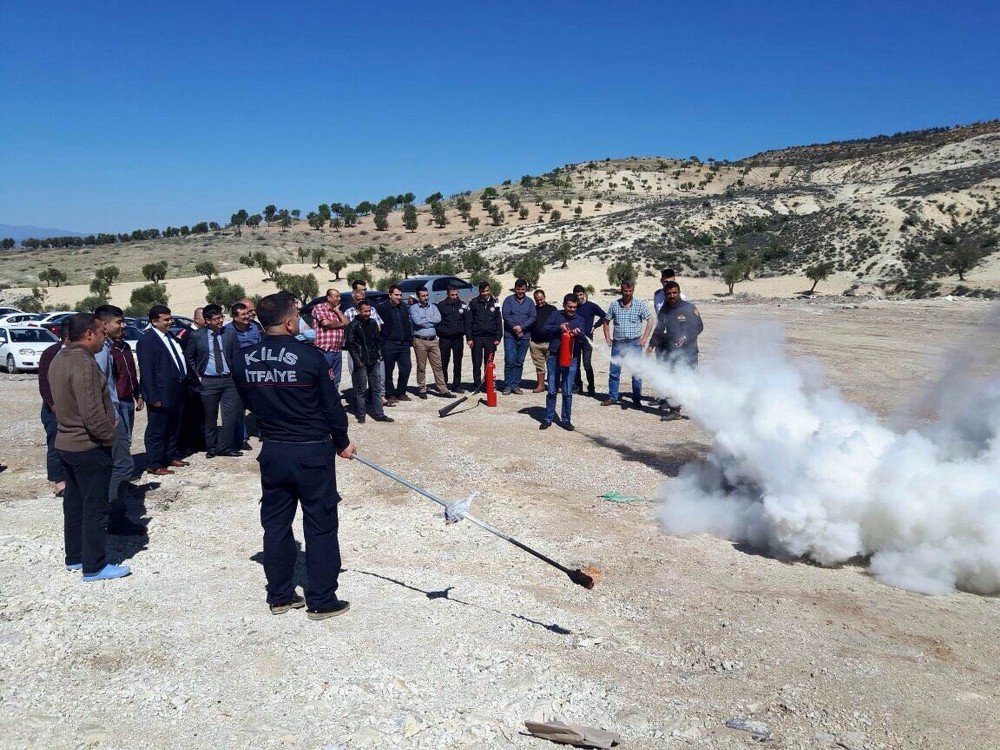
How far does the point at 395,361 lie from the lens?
1205 cm

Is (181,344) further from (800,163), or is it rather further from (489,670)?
(800,163)

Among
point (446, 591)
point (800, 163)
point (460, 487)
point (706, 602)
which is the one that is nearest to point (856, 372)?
point (460, 487)

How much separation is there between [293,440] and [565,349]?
18.6ft

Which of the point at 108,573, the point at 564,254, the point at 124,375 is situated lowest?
the point at 108,573

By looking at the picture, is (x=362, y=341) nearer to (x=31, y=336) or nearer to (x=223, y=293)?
(x=31, y=336)

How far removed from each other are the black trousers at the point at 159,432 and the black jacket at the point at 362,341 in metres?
2.63

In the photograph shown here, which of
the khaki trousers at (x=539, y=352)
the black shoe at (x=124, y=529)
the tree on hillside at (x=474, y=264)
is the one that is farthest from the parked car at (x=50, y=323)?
the tree on hillside at (x=474, y=264)

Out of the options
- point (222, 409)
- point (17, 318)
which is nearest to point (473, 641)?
point (222, 409)

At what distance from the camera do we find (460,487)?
8039 mm

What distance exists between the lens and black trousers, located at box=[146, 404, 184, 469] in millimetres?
8297

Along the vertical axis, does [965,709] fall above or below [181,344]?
below

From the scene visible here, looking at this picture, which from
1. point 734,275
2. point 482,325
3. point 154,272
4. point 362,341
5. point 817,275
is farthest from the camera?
point 154,272

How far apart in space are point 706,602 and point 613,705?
58.3 inches

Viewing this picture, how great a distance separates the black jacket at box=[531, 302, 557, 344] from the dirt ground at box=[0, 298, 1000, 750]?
427 cm
